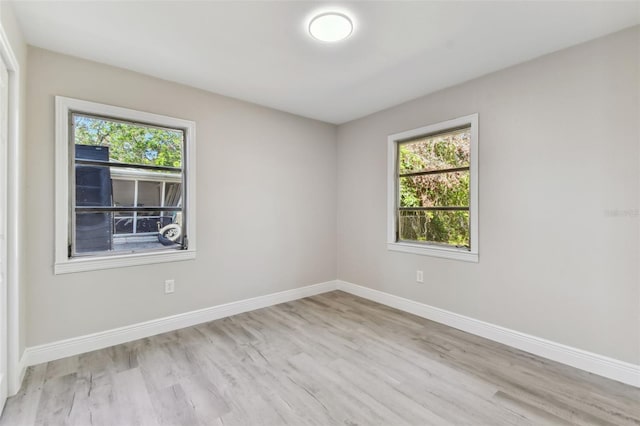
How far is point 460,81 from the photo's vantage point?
294cm

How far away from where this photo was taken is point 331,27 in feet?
6.78

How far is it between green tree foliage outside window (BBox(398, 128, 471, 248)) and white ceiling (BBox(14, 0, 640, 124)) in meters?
0.66

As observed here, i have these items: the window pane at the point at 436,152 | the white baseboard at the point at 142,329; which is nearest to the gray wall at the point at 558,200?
the window pane at the point at 436,152

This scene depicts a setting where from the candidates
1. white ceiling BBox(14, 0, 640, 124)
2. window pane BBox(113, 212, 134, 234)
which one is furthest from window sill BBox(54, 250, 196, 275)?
white ceiling BBox(14, 0, 640, 124)

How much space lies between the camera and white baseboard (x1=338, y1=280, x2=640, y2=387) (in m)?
2.11

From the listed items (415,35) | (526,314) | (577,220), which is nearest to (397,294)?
(526,314)

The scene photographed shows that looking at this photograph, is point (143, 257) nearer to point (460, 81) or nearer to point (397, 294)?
point (397, 294)

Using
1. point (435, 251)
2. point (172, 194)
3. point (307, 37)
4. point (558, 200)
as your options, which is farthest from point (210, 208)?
point (558, 200)

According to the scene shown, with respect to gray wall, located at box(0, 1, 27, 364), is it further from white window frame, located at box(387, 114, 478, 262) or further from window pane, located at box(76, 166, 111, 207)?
white window frame, located at box(387, 114, 478, 262)

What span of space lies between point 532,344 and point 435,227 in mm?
1347

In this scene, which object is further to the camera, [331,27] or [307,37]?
[307,37]

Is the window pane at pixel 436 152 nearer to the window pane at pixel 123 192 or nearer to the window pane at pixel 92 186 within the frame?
the window pane at pixel 123 192

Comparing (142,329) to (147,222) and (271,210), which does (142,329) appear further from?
(271,210)

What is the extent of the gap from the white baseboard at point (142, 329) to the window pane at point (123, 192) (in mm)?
1140
